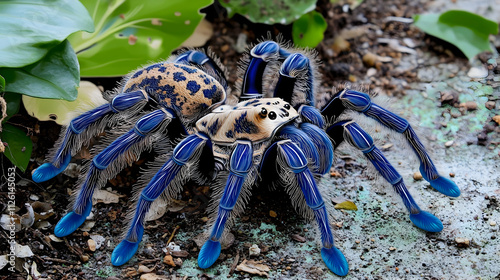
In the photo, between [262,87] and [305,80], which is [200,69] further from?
[305,80]

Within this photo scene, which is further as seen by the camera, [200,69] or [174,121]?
[200,69]

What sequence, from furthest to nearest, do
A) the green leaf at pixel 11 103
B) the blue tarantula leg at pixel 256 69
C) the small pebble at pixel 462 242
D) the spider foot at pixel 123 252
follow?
1. the blue tarantula leg at pixel 256 69
2. the green leaf at pixel 11 103
3. the small pebble at pixel 462 242
4. the spider foot at pixel 123 252

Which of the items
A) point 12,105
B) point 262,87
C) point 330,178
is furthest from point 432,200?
point 12,105

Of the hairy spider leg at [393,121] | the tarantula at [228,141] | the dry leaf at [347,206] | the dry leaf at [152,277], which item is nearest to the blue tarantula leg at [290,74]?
Result: the tarantula at [228,141]

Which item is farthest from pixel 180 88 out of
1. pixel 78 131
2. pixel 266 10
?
pixel 266 10

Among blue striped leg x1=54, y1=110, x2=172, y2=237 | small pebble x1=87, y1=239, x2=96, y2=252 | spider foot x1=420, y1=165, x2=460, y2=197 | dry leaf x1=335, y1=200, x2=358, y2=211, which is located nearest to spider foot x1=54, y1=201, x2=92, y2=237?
blue striped leg x1=54, y1=110, x2=172, y2=237

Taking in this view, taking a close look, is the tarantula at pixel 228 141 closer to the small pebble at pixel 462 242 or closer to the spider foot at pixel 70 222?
the spider foot at pixel 70 222
